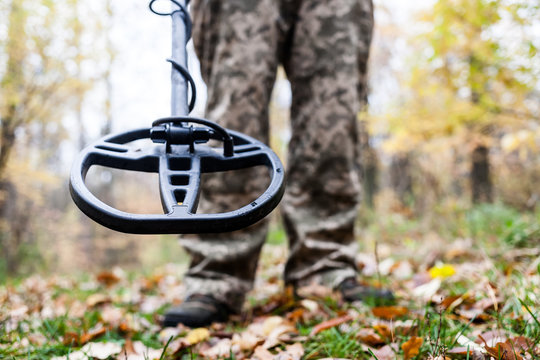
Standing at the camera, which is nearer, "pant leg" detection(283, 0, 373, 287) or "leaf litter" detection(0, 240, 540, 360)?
"leaf litter" detection(0, 240, 540, 360)

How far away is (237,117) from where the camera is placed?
1337mm

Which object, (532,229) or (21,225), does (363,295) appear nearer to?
(532,229)

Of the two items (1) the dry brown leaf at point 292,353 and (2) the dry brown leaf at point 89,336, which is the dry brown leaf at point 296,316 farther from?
(2) the dry brown leaf at point 89,336

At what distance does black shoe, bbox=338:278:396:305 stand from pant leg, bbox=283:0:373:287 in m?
0.08

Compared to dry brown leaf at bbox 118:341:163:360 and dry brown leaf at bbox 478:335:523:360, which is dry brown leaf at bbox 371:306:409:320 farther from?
dry brown leaf at bbox 118:341:163:360

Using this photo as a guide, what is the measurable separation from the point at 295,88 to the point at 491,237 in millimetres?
1835

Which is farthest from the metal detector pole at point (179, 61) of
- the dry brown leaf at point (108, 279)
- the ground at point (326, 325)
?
the dry brown leaf at point (108, 279)

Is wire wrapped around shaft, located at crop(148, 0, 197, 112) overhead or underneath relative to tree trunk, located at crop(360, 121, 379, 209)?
overhead

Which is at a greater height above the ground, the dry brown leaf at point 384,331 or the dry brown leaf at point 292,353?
the dry brown leaf at point 384,331

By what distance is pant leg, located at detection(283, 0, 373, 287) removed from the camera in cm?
148

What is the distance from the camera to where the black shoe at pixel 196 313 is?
112cm

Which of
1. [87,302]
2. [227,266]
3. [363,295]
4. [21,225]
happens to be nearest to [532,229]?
[363,295]

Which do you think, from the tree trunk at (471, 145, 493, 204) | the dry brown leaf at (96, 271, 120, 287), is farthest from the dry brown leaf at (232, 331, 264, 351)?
the tree trunk at (471, 145, 493, 204)

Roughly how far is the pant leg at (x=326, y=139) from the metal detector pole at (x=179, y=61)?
77cm
